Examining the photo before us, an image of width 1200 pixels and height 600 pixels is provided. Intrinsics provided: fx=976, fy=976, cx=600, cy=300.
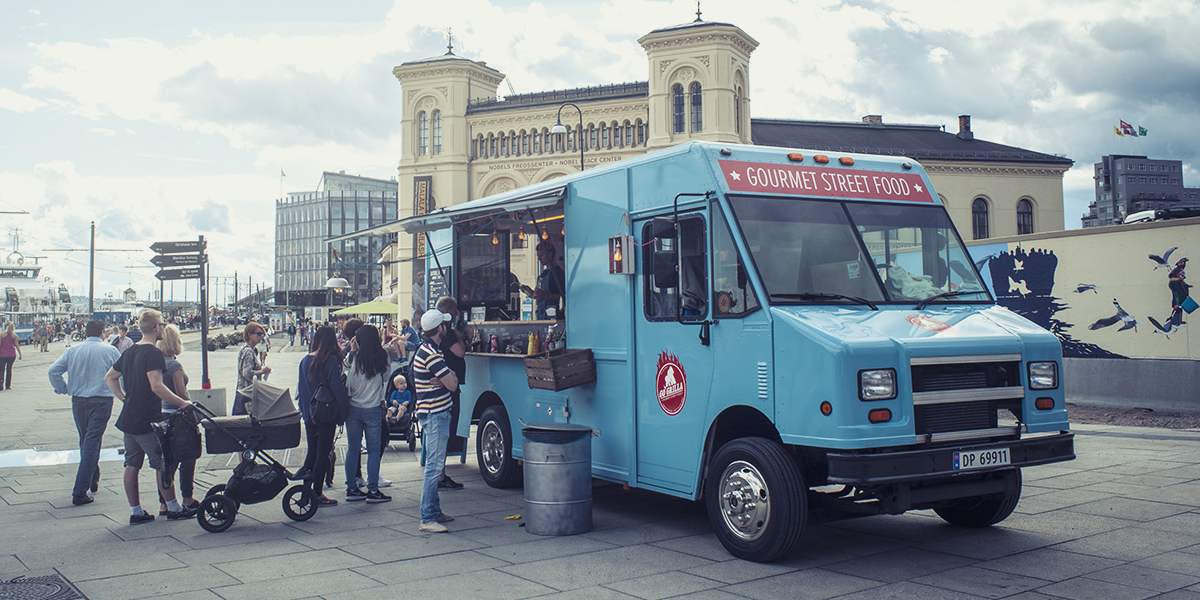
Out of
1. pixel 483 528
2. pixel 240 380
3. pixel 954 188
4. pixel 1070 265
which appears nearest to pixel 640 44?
pixel 954 188

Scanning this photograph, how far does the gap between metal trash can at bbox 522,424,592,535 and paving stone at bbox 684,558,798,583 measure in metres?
1.54

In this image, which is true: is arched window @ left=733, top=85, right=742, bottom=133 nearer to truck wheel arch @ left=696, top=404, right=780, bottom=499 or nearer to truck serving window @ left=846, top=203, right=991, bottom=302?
truck serving window @ left=846, top=203, right=991, bottom=302


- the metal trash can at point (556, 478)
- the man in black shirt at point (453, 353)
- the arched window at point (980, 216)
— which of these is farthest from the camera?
the arched window at point (980, 216)

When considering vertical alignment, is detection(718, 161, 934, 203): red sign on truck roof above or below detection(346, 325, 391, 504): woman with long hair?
above

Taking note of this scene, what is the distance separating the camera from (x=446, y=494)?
1063 cm

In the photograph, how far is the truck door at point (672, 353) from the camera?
7855 millimetres

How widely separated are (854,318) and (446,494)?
5.36 meters

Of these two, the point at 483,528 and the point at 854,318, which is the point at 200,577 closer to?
the point at 483,528

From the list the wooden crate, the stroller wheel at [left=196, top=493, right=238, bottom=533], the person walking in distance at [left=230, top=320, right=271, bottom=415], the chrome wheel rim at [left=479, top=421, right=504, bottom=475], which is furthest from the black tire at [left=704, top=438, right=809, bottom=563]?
the person walking in distance at [left=230, top=320, right=271, bottom=415]

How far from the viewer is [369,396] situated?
10219 millimetres

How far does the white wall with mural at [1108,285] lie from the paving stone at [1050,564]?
10813 millimetres

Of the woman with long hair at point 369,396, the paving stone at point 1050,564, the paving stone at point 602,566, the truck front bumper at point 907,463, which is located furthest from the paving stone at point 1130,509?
the woman with long hair at point 369,396

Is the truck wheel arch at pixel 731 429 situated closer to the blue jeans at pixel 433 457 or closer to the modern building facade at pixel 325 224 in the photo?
the blue jeans at pixel 433 457

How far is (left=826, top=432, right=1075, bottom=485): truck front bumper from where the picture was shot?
21.1 feet
